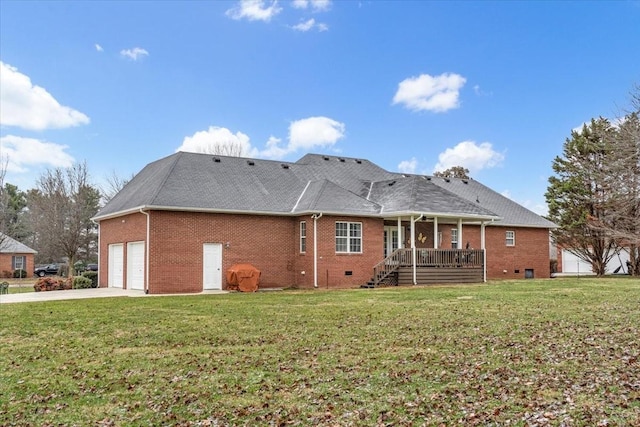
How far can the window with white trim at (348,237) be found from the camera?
925 inches

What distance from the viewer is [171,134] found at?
117ft

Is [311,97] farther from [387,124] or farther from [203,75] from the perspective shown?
[203,75]

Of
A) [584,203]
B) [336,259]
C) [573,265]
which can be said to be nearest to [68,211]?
[336,259]

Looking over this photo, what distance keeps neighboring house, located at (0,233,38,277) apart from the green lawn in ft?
121

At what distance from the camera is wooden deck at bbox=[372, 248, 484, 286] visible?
23344 mm

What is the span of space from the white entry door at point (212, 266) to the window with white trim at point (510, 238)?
16.1 metres

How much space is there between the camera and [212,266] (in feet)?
73.6

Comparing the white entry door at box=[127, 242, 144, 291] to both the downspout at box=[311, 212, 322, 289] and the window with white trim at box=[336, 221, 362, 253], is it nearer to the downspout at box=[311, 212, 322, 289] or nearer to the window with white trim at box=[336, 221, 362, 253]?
the downspout at box=[311, 212, 322, 289]

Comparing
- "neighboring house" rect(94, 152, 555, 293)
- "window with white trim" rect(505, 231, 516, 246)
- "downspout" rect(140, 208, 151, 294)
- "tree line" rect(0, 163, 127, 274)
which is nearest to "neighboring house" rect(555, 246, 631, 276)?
"window with white trim" rect(505, 231, 516, 246)

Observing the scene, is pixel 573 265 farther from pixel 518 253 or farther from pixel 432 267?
pixel 432 267

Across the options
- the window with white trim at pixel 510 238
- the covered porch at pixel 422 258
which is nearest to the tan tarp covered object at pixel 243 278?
the covered porch at pixel 422 258

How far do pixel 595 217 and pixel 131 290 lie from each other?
84.0ft

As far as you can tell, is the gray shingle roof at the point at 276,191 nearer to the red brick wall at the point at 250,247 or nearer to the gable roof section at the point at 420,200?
the gable roof section at the point at 420,200

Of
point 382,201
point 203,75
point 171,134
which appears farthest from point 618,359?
point 171,134
